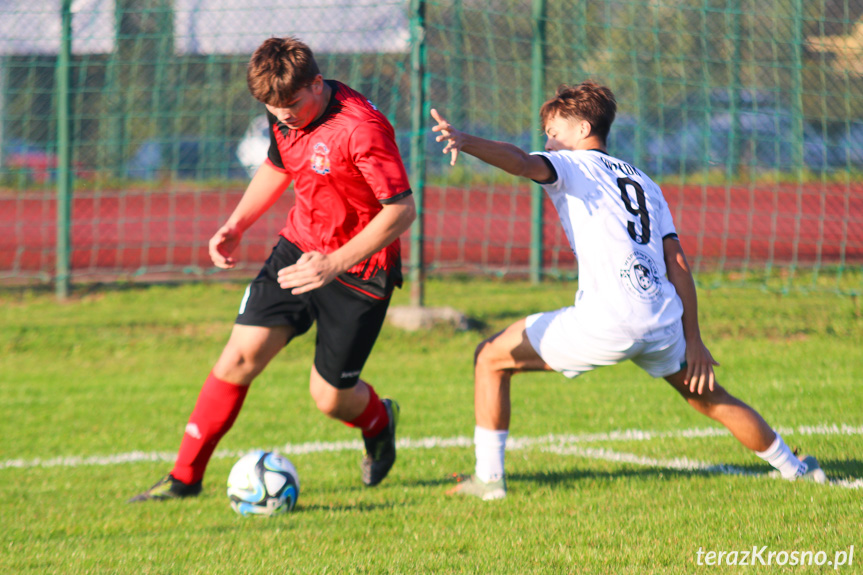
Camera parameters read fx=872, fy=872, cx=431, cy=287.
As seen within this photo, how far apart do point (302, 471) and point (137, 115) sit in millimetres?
6289

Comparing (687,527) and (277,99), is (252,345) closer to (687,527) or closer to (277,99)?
(277,99)

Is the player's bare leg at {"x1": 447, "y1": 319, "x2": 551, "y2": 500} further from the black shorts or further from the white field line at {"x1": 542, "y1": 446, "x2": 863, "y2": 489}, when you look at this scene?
the white field line at {"x1": 542, "y1": 446, "x2": 863, "y2": 489}

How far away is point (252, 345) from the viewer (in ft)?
13.0

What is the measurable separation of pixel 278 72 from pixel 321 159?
1.54 feet

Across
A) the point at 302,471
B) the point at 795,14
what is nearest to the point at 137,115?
the point at 302,471

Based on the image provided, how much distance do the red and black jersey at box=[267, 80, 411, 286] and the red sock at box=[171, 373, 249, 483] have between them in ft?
2.50

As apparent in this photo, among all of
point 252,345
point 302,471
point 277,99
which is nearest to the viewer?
point 277,99

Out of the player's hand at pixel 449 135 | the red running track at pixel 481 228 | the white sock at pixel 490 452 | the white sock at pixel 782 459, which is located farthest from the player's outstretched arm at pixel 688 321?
the red running track at pixel 481 228

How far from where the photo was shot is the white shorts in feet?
11.3

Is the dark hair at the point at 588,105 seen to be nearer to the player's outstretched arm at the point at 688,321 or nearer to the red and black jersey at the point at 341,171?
the player's outstretched arm at the point at 688,321

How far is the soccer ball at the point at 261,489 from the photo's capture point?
3.85 m

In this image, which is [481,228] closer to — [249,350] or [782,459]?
[249,350]

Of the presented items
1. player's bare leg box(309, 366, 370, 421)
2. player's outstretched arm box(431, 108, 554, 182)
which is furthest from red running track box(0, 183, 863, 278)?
player's outstretched arm box(431, 108, 554, 182)

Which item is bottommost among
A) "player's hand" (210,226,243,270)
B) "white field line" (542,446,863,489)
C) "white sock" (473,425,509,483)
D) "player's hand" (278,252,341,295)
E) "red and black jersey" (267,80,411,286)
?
"white field line" (542,446,863,489)
